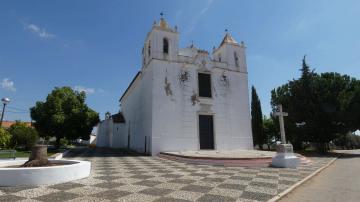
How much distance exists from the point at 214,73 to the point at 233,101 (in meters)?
3.24

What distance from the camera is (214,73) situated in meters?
22.8

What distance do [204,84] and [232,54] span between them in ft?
15.5

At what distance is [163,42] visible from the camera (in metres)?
21.5

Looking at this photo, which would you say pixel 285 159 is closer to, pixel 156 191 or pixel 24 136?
pixel 156 191

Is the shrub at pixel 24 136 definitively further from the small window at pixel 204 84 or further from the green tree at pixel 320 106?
the green tree at pixel 320 106

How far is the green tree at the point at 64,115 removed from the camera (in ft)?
78.4

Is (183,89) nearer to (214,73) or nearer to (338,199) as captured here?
(214,73)

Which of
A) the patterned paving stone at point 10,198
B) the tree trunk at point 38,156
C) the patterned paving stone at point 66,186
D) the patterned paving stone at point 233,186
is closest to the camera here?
the patterned paving stone at point 10,198

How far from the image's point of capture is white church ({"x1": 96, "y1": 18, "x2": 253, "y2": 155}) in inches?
785

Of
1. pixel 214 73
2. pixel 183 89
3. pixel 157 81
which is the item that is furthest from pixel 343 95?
pixel 157 81

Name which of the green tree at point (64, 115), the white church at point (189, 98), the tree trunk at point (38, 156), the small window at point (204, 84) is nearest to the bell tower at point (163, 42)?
the white church at point (189, 98)

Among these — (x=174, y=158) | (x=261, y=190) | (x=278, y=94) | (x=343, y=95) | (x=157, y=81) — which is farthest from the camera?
(x=278, y=94)

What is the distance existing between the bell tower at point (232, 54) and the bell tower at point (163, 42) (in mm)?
5373

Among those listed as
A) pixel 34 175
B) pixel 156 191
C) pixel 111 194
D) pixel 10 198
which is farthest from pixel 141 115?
pixel 10 198
